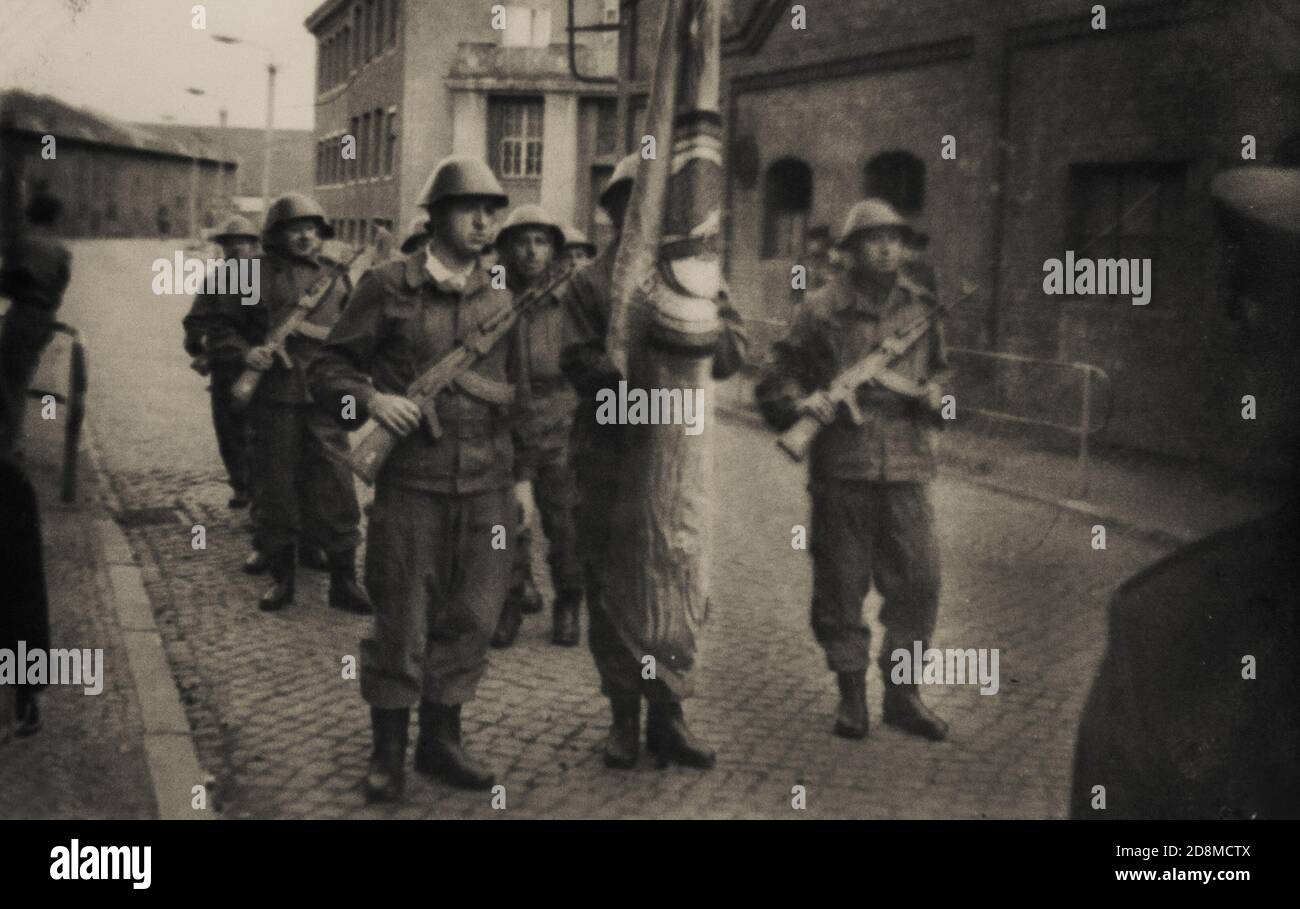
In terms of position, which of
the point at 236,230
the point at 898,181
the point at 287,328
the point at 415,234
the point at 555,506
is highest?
the point at 898,181

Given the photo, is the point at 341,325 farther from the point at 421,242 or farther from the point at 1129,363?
the point at 1129,363

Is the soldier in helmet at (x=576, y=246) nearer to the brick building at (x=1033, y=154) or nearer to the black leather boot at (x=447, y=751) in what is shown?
the brick building at (x=1033, y=154)

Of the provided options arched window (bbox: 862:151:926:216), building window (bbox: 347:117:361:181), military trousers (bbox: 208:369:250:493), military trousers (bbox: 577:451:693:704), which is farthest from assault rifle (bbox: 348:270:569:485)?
military trousers (bbox: 208:369:250:493)

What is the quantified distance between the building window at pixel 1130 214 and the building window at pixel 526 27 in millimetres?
2111

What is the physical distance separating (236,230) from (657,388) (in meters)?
2.23

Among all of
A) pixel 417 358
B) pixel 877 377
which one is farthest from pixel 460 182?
pixel 877 377

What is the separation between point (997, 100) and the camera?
569 cm

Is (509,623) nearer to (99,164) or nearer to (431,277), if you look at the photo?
(431,277)

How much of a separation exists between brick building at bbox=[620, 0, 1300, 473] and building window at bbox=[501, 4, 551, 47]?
0.30 m

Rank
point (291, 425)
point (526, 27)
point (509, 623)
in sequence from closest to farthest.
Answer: point (526, 27) < point (509, 623) < point (291, 425)

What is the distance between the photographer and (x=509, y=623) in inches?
231
